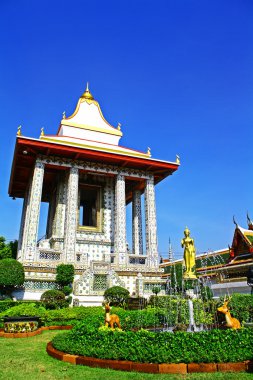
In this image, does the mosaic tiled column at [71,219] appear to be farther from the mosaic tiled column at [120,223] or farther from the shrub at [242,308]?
the shrub at [242,308]

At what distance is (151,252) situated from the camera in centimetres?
2222

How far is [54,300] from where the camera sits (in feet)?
50.1

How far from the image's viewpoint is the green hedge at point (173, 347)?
18.1ft

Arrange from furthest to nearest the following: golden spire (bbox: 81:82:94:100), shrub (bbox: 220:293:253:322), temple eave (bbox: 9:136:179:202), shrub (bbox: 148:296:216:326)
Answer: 1. golden spire (bbox: 81:82:94:100)
2. temple eave (bbox: 9:136:179:202)
3. shrub (bbox: 220:293:253:322)
4. shrub (bbox: 148:296:216:326)

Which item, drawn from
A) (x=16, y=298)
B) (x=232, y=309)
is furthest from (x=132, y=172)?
(x=232, y=309)

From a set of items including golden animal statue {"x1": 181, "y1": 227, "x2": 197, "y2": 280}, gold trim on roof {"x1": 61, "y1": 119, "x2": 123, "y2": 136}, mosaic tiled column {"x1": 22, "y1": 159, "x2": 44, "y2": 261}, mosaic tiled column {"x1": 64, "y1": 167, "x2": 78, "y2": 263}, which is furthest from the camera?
gold trim on roof {"x1": 61, "y1": 119, "x2": 123, "y2": 136}

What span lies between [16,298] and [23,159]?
10.2 m

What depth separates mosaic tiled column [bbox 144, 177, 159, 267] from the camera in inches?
866

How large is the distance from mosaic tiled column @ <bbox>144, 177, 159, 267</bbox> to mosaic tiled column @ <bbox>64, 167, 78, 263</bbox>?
5.31 metres

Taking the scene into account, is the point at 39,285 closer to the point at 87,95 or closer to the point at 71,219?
the point at 71,219

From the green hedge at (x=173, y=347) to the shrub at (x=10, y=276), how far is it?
35.7ft

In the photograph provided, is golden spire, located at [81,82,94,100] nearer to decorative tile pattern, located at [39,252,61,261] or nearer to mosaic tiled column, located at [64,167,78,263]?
mosaic tiled column, located at [64,167,78,263]

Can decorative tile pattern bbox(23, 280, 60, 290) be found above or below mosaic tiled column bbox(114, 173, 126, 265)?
below

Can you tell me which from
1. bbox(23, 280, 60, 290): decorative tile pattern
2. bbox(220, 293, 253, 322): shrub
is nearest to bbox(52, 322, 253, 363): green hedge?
bbox(220, 293, 253, 322): shrub
